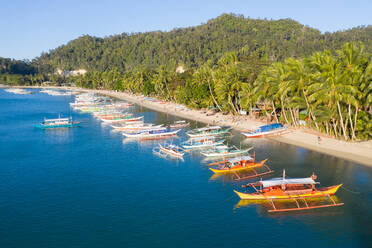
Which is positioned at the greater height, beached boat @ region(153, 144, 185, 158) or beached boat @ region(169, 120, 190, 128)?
beached boat @ region(169, 120, 190, 128)

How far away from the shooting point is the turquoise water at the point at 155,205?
3391 centimetres

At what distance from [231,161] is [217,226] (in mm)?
18278

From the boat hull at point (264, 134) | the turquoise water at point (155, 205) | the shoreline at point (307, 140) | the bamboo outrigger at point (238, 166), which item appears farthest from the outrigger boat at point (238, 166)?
the boat hull at point (264, 134)

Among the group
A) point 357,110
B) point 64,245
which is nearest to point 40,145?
point 64,245

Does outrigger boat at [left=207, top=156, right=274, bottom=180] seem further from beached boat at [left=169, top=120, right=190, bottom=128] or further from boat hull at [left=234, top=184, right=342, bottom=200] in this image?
beached boat at [left=169, top=120, right=190, bottom=128]

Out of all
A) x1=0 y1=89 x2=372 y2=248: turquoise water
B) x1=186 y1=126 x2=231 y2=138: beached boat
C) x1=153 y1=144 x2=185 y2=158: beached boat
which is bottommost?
x1=0 y1=89 x2=372 y2=248: turquoise water

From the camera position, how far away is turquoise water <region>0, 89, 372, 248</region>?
3391cm

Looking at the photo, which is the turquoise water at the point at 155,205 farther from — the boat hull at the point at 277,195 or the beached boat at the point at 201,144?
the beached boat at the point at 201,144

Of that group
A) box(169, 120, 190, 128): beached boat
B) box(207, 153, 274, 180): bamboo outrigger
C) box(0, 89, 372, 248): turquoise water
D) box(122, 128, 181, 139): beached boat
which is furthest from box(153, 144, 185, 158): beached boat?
box(169, 120, 190, 128): beached boat

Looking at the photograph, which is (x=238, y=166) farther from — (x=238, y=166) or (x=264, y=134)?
(x=264, y=134)

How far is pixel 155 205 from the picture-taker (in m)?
41.4

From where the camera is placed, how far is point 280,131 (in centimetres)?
7738

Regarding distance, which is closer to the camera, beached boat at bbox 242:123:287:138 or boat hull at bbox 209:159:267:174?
boat hull at bbox 209:159:267:174

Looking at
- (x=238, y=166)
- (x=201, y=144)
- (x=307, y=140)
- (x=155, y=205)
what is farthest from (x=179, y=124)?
(x=155, y=205)
